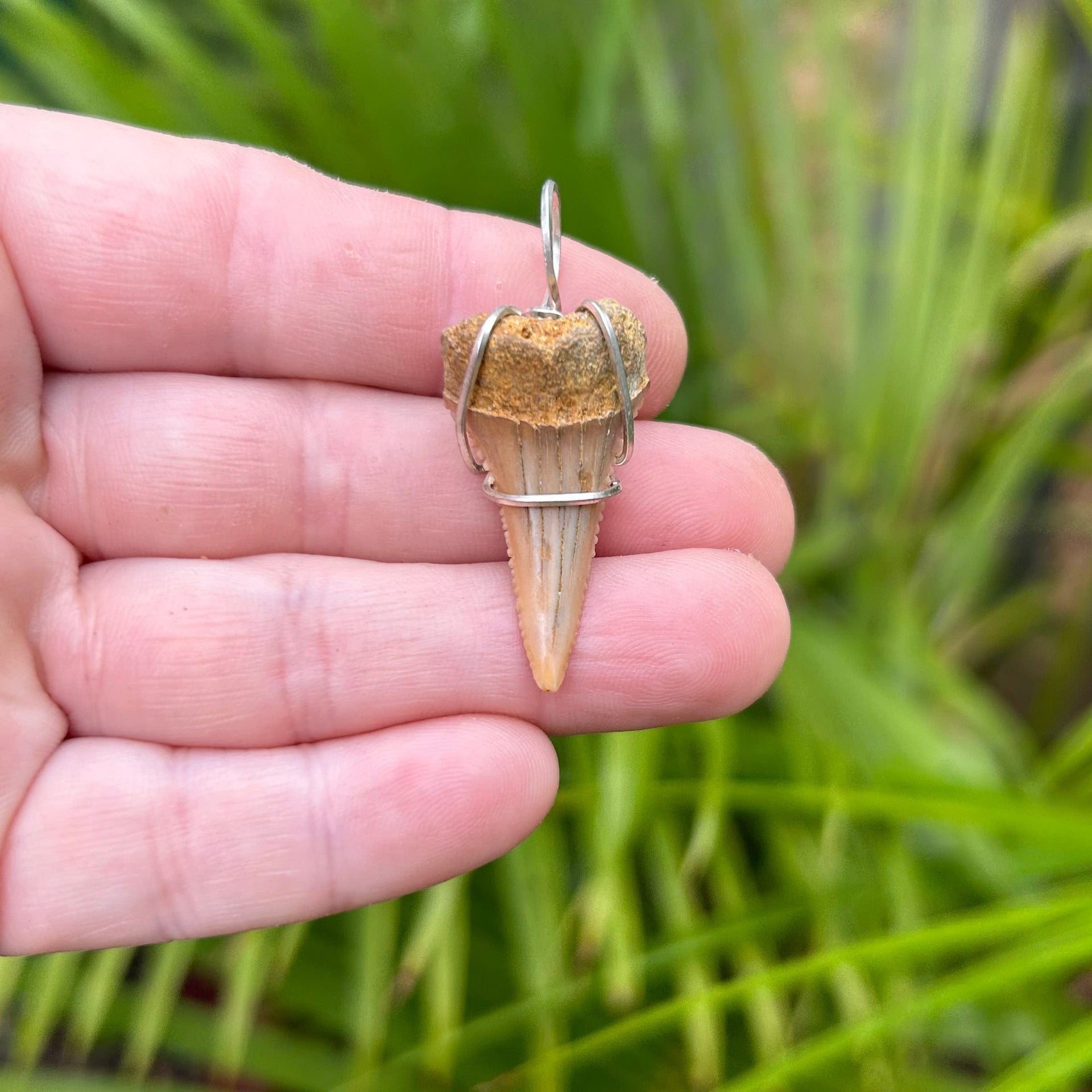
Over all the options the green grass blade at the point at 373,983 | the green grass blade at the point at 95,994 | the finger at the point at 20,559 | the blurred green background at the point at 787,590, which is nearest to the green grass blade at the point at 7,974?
the blurred green background at the point at 787,590

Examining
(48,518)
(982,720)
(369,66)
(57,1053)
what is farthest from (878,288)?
(57,1053)

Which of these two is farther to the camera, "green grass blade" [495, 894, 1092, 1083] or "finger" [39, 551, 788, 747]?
"finger" [39, 551, 788, 747]

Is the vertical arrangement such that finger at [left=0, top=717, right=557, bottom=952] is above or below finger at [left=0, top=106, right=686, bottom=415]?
below

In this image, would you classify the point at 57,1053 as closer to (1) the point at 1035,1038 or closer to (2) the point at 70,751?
(2) the point at 70,751

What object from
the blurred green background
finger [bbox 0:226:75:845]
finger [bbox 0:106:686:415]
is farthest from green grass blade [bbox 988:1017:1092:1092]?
finger [bbox 0:226:75:845]

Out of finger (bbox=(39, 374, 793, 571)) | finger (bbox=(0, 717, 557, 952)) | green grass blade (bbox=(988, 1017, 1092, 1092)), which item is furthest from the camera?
finger (bbox=(39, 374, 793, 571))

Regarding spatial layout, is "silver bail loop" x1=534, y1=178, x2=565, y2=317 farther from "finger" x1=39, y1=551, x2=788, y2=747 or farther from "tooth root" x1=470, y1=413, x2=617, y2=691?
"finger" x1=39, y1=551, x2=788, y2=747

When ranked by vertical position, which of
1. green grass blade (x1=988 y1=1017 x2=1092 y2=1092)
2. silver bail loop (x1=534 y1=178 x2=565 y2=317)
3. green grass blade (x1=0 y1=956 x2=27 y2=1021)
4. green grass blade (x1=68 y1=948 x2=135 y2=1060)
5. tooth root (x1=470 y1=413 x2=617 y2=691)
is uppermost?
silver bail loop (x1=534 y1=178 x2=565 y2=317)

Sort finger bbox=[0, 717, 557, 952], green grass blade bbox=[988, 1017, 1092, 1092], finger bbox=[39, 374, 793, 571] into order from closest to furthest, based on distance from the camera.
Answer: green grass blade bbox=[988, 1017, 1092, 1092] < finger bbox=[0, 717, 557, 952] < finger bbox=[39, 374, 793, 571]
